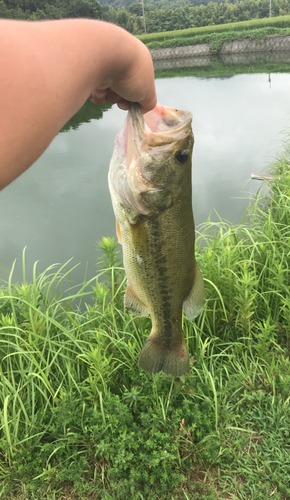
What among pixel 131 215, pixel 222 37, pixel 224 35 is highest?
pixel 131 215

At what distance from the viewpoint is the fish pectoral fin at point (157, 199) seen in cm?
127

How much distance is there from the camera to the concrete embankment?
2645cm

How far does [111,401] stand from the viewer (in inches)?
75.2

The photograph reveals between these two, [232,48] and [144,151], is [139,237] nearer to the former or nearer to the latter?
[144,151]

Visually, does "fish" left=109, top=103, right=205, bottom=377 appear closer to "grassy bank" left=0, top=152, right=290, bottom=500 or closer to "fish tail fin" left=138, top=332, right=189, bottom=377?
"fish tail fin" left=138, top=332, right=189, bottom=377

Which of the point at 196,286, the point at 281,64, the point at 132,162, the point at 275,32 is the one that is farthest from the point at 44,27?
the point at 275,32

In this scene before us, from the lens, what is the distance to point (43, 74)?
0.59 metres

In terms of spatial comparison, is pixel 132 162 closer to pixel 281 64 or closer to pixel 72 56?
pixel 72 56

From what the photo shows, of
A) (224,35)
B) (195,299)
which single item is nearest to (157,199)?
(195,299)

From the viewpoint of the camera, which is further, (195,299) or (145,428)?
(145,428)

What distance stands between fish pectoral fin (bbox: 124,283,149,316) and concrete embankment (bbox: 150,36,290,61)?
31693 millimetres

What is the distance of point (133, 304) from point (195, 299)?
1.08ft

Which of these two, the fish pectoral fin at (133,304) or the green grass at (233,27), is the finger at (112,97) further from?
the green grass at (233,27)

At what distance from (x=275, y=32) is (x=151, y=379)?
3375 centimetres
